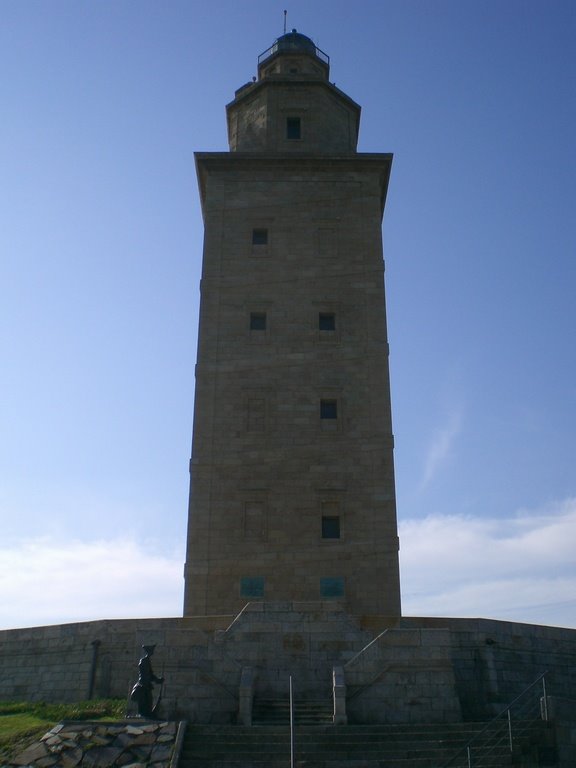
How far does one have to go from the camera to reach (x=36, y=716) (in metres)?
19.4

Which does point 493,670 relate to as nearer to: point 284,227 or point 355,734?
point 355,734

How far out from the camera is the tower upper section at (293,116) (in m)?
34.1

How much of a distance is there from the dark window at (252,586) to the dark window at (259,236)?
42.2 feet

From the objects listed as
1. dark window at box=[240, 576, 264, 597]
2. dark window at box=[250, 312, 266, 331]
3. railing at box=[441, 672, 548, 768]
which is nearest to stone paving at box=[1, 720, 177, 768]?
railing at box=[441, 672, 548, 768]

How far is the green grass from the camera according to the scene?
667 inches

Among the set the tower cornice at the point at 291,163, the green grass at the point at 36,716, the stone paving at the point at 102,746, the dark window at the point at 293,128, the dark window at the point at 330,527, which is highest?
the dark window at the point at 293,128

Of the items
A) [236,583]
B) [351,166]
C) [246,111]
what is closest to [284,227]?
[351,166]

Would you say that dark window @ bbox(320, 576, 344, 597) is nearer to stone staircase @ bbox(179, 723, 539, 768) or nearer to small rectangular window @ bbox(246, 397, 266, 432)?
small rectangular window @ bbox(246, 397, 266, 432)

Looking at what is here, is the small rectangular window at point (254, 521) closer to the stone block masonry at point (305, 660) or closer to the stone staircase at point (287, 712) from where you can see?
the stone block masonry at point (305, 660)

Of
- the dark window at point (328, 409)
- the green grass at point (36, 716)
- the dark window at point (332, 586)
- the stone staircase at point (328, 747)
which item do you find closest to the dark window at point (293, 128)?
the dark window at point (328, 409)

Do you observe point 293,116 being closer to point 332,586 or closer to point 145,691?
point 332,586

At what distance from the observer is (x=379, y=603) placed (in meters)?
26.2

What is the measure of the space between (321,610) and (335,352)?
1106 cm

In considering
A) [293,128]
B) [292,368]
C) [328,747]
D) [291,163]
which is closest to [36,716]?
[328,747]
